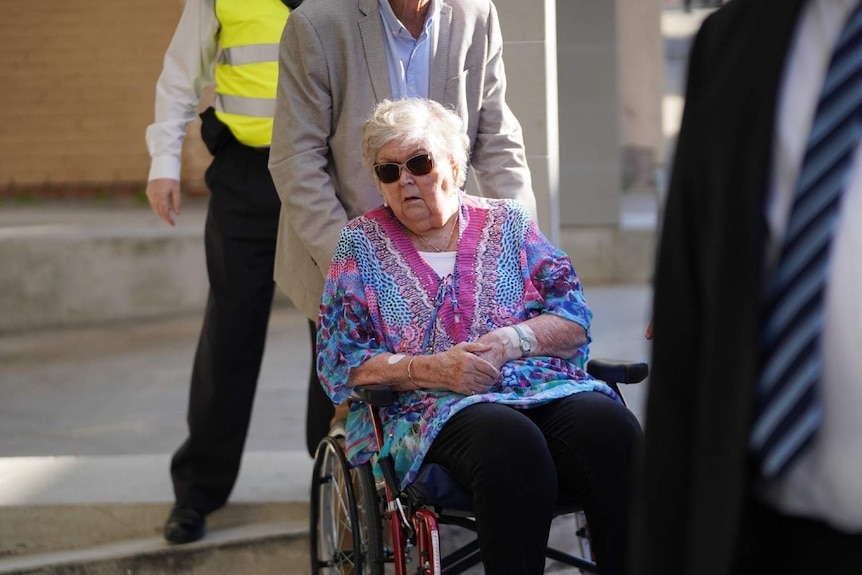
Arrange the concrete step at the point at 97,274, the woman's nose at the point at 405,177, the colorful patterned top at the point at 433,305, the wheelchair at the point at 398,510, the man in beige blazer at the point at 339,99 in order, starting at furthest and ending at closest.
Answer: the concrete step at the point at 97,274, the man in beige blazer at the point at 339,99, the woman's nose at the point at 405,177, the colorful patterned top at the point at 433,305, the wheelchair at the point at 398,510

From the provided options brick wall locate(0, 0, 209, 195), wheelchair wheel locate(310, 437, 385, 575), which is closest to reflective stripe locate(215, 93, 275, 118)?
wheelchair wheel locate(310, 437, 385, 575)

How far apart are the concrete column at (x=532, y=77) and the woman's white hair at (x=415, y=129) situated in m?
1.00

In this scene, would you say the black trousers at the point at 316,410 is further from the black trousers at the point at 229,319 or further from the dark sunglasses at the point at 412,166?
the dark sunglasses at the point at 412,166

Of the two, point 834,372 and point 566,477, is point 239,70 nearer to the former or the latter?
point 566,477

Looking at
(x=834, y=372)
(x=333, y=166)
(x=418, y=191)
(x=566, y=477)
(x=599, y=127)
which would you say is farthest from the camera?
(x=599, y=127)

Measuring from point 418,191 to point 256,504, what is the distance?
1347 mm

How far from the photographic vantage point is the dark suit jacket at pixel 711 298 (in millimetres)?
1608

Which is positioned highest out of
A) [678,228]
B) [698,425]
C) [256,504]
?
[678,228]

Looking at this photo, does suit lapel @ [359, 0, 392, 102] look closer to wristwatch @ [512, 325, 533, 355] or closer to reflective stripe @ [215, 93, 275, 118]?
reflective stripe @ [215, 93, 275, 118]

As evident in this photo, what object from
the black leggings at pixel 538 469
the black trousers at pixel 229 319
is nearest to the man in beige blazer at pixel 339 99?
the black trousers at pixel 229 319

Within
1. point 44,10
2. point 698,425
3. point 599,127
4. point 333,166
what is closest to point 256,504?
point 333,166

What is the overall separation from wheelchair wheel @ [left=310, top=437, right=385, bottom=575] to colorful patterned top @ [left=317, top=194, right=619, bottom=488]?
0.10 meters

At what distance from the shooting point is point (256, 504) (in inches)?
170

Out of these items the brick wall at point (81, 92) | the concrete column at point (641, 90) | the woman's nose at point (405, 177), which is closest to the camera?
the woman's nose at point (405, 177)
